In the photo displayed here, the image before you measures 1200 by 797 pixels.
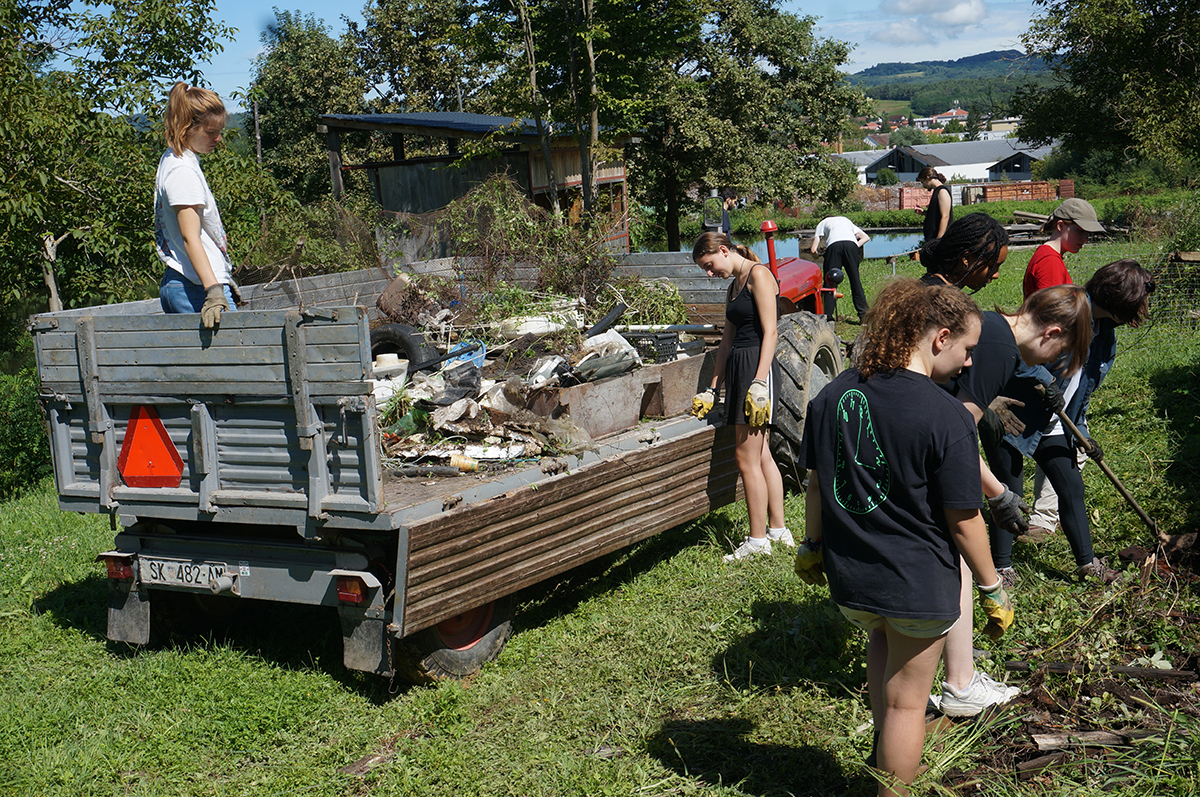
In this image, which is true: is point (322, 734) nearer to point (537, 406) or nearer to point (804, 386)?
point (537, 406)

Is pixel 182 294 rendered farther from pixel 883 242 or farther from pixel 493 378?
pixel 883 242

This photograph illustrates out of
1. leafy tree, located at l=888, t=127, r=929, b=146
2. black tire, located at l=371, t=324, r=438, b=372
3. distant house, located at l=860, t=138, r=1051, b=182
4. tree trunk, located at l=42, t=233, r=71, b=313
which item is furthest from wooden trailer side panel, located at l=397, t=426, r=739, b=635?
leafy tree, located at l=888, t=127, r=929, b=146

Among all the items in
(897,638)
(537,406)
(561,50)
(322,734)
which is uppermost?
(561,50)

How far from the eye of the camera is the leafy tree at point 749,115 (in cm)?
2559

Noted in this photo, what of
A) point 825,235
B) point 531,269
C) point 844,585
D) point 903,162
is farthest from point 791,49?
point 903,162

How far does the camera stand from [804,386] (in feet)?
18.2

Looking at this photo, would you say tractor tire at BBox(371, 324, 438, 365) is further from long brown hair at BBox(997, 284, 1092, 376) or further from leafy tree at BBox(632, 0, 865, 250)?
leafy tree at BBox(632, 0, 865, 250)

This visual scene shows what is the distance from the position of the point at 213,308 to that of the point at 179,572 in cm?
125

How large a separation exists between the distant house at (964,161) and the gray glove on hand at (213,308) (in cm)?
9936

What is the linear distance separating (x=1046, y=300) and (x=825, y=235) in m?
6.68

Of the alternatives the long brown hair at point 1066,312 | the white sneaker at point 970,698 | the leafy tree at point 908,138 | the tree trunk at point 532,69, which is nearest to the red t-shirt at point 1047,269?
the long brown hair at point 1066,312

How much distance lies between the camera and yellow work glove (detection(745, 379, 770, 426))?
190 inches

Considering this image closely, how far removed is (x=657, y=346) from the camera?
5.86 m

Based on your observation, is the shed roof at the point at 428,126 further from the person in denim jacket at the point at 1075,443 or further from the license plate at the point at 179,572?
the license plate at the point at 179,572
